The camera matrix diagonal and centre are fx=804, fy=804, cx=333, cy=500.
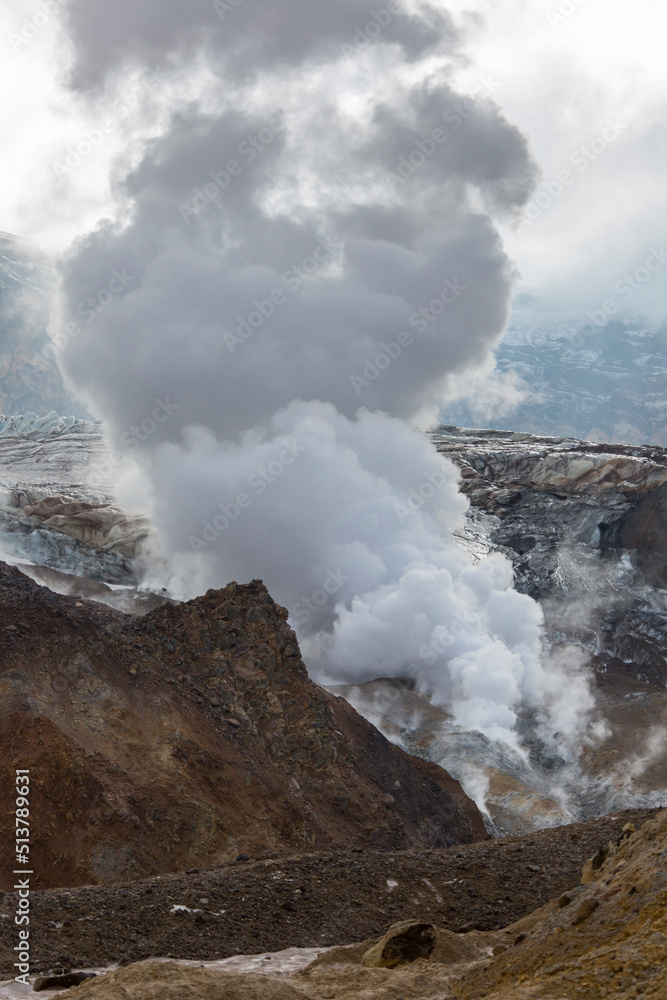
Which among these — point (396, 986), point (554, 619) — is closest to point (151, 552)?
point (554, 619)

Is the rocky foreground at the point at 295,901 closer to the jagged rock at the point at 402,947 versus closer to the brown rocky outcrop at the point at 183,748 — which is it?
the jagged rock at the point at 402,947

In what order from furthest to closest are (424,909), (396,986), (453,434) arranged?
(453,434), (424,909), (396,986)

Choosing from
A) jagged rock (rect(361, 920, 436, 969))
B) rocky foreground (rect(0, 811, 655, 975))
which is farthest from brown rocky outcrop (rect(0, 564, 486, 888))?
jagged rock (rect(361, 920, 436, 969))

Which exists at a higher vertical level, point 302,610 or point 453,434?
point 453,434

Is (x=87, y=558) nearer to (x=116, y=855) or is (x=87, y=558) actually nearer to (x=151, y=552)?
(x=151, y=552)

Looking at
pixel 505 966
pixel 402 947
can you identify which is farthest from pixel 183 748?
pixel 505 966

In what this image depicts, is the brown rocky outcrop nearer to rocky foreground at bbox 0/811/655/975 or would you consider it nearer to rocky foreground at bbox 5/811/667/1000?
rocky foreground at bbox 0/811/655/975

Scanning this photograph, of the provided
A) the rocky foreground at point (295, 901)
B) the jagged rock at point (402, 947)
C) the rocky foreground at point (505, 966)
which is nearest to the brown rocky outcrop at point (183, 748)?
the rocky foreground at point (295, 901)

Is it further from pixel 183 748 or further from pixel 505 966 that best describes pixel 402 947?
pixel 183 748
